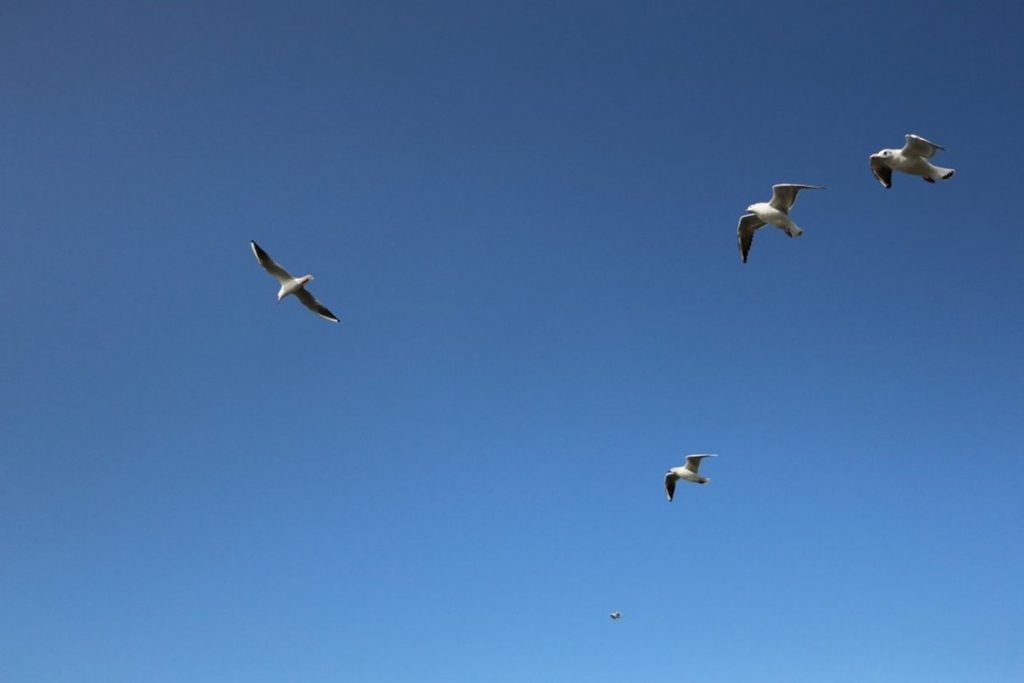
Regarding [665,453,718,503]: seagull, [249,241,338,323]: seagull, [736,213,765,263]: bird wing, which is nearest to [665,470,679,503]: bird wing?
[665,453,718,503]: seagull

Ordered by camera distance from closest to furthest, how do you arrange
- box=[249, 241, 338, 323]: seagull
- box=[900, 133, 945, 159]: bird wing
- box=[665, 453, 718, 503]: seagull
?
box=[900, 133, 945, 159]: bird wing < box=[249, 241, 338, 323]: seagull < box=[665, 453, 718, 503]: seagull

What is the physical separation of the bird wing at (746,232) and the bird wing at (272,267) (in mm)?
12153

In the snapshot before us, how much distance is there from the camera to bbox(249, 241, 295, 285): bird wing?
76.1ft

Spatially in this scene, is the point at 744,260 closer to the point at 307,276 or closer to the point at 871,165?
the point at 871,165

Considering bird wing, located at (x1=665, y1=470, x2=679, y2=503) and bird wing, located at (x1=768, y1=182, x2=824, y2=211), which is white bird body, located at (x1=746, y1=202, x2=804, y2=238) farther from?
bird wing, located at (x1=665, y1=470, x2=679, y2=503)

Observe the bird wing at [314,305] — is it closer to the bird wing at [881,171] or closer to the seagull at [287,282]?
the seagull at [287,282]

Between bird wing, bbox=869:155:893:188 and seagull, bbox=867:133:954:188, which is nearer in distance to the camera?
seagull, bbox=867:133:954:188

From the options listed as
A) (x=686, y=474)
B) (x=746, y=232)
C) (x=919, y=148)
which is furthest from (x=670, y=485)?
(x=919, y=148)

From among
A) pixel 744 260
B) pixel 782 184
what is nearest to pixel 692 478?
pixel 744 260

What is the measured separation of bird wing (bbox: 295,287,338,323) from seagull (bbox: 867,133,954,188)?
45.2 feet

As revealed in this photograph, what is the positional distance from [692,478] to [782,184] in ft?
40.8

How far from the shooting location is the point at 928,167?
829 inches

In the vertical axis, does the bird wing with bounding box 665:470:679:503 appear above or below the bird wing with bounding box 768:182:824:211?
below

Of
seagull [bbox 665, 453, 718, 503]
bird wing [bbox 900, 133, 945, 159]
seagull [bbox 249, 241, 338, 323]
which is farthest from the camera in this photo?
seagull [bbox 665, 453, 718, 503]
